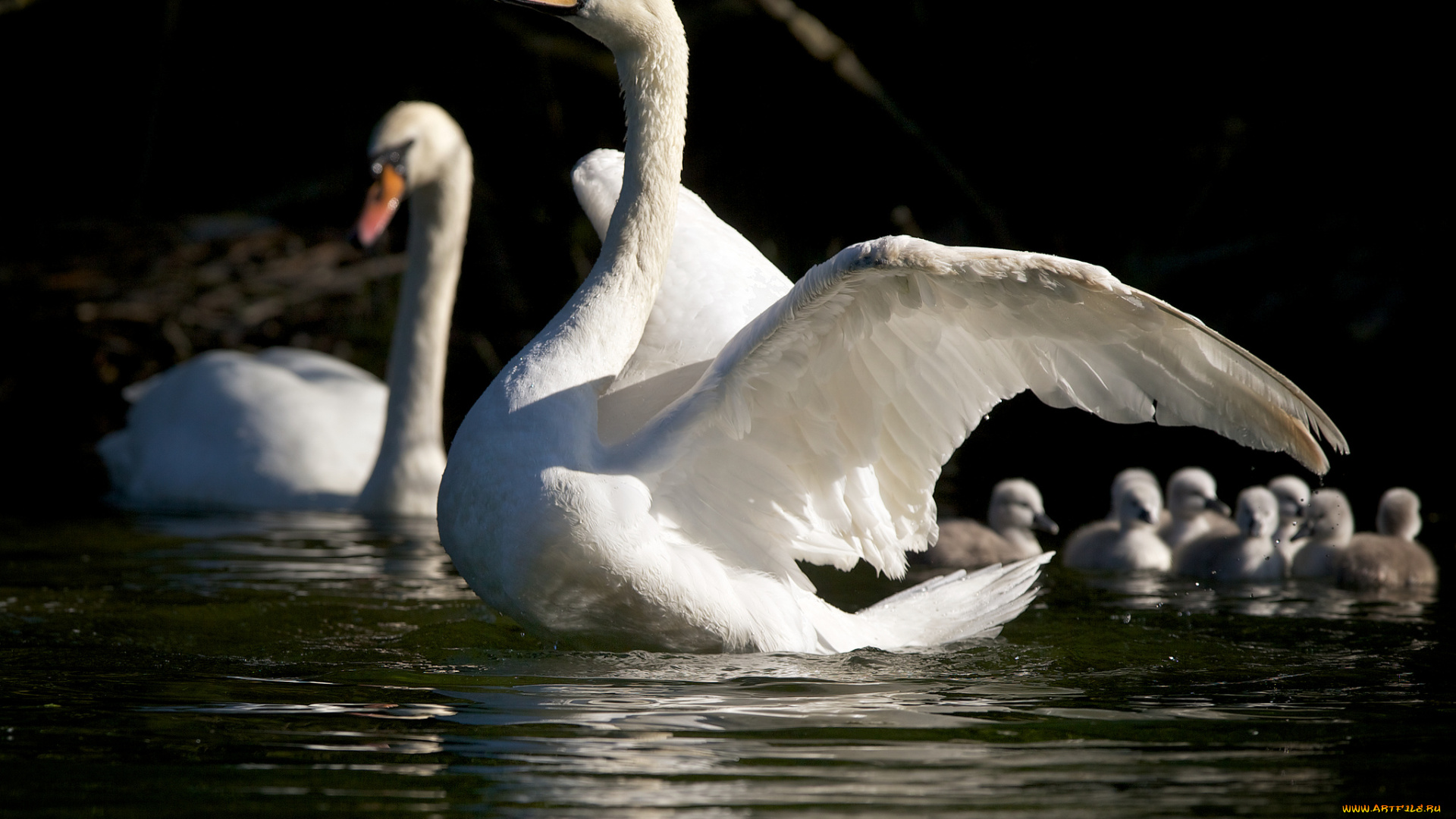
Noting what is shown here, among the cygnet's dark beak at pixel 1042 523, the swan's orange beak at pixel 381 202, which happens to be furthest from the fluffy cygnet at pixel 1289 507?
the swan's orange beak at pixel 381 202

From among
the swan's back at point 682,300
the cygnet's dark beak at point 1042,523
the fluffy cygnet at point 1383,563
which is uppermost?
the swan's back at point 682,300

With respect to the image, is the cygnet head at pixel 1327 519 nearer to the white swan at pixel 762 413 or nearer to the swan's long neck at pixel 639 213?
the white swan at pixel 762 413

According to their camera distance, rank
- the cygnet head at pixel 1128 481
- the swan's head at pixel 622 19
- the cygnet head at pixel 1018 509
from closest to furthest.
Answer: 1. the swan's head at pixel 622 19
2. the cygnet head at pixel 1128 481
3. the cygnet head at pixel 1018 509

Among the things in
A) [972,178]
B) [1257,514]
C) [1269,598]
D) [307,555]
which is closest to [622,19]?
[307,555]

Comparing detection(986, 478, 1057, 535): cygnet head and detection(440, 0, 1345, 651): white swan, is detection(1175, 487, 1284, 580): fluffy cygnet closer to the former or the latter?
detection(986, 478, 1057, 535): cygnet head

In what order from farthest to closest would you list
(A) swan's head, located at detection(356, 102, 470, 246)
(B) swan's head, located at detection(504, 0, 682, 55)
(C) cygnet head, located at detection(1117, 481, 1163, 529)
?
1. (A) swan's head, located at detection(356, 102, 470, 246)
2. (C) cygnet head, located at detection(1117, 481, 1163, 529)
3. (B) swan's head, located at detection(504, 0, 682, 55)

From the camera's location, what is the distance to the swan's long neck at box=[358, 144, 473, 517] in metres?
8.98

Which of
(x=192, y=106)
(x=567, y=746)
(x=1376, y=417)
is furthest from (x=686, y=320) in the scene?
(x=192, y=106)

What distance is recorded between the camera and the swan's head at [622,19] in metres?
5.21

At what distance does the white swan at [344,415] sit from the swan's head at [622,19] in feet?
12.8

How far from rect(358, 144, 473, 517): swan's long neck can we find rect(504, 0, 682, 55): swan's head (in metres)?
3.88

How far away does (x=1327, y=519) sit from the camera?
7.86 metres

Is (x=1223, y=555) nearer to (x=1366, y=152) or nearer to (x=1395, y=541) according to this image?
(x=1395, y=541)

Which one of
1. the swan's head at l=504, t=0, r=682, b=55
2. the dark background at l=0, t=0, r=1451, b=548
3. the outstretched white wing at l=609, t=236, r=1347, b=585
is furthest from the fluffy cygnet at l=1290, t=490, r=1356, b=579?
the swan's head at l=504, t=0, r=682, b=55
